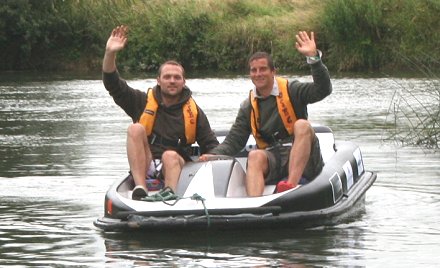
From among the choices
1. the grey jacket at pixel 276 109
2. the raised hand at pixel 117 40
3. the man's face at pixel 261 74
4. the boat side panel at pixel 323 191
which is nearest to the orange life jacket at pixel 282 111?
the grey jacket at pixel 276 109

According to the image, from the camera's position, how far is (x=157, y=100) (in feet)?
35.9

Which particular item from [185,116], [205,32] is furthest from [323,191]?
[205,32]

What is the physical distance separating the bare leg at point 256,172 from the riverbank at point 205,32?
91.9 ft

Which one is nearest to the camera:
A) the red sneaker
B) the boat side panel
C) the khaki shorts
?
the boat side panel

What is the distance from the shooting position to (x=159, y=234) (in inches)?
396

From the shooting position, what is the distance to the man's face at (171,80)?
10.9 meters

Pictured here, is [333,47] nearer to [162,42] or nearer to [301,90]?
[162,42]

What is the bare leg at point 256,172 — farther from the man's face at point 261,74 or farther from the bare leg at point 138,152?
the bare leg at point 138,152

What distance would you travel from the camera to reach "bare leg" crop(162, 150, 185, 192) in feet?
34.0

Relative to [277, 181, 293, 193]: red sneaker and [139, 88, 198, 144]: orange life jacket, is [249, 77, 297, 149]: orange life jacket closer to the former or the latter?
[139, 88, 198, 144]: orange life jacket

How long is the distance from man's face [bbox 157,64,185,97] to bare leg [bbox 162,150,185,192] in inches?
23.3

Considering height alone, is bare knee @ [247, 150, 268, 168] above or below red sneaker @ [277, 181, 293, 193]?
above

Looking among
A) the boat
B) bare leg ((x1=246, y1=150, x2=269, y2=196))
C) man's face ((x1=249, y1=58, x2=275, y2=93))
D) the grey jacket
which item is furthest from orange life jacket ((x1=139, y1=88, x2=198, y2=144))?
bare leg ((x1=246, y1=150, x2=269, y2=196))

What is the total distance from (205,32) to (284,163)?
111 ft
